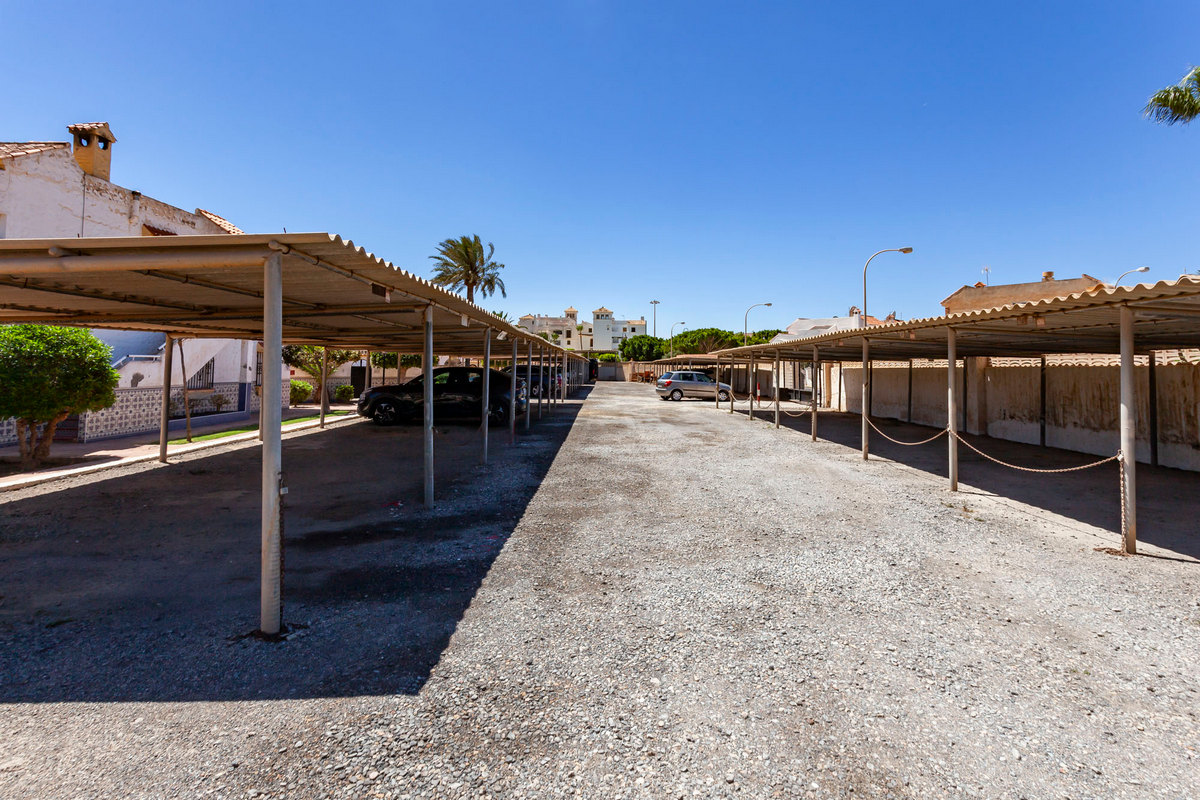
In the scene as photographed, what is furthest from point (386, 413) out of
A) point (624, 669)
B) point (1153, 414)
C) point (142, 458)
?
point (1153, 414)

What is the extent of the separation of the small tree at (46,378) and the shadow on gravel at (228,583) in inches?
70.9

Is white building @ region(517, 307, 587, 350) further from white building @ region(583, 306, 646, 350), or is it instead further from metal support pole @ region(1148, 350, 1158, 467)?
metal support pole @ region(1148, 350, 1158, 467)

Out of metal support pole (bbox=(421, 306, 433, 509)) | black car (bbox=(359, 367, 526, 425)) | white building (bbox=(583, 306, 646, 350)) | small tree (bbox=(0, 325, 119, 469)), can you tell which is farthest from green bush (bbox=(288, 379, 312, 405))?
white building (bbox=(583, 306, 646, 350))

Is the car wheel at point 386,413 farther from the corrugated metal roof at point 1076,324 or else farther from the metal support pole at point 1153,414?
the metal support pole at point 1153,414

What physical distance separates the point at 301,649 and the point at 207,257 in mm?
2843

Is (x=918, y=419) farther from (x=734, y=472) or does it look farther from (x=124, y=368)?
(x=124, y=368)

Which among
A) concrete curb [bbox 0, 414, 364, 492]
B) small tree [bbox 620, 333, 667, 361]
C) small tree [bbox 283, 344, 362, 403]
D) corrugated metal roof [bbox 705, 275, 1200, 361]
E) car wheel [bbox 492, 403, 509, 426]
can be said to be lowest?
concrete curb [bbox 0, 414, 364, 492]

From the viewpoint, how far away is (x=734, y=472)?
9.32 metres

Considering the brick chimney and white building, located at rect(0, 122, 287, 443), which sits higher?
the brick chimney

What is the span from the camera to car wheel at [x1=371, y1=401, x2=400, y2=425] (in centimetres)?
1528

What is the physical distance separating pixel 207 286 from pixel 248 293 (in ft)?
1.95

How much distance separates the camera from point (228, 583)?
437 cm

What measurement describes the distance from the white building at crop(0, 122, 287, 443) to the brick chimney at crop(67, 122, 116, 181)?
0.03 meters

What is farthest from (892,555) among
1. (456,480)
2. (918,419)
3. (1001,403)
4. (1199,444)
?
(918,419)
